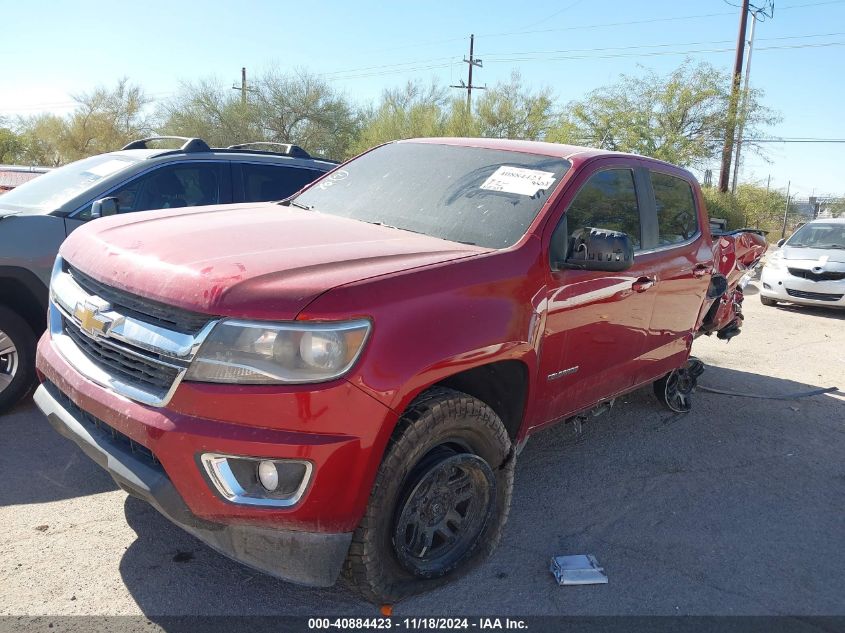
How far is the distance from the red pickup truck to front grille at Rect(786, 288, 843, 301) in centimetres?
842

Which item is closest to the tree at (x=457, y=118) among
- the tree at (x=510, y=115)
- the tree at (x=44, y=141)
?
the tree at (x=510, y=115)

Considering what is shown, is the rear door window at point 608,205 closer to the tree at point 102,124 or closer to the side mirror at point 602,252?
the side mirror at point 602,252

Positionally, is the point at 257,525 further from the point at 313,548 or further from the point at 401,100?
the point at 401,100

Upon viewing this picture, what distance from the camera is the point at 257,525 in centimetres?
234

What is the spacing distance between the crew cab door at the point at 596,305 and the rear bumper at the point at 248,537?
1365 millimetres

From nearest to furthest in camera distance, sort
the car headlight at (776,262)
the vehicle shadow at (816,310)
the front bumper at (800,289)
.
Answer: the front bumper at (800,289) < the vehicle shadow at (816,310) < the car headlight at (776,262)

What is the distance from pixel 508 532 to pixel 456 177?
192 cm

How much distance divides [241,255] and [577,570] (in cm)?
207

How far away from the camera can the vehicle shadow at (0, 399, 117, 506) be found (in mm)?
3518

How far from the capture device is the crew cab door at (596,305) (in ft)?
10.8

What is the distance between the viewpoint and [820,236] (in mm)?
12055

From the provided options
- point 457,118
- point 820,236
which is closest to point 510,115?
point 457,118

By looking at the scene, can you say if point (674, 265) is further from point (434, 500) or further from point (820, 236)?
point (820, 236)

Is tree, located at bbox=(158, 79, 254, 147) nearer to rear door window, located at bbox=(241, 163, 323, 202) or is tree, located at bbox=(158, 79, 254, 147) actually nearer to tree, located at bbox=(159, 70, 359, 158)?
tree, located at bbox=(159, 70, 359, 158)
